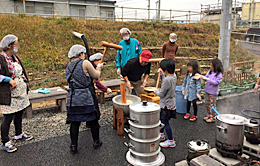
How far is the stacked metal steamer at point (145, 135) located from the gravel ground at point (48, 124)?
7.43 feet

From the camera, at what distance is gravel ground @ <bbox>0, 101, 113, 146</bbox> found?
4.30 m

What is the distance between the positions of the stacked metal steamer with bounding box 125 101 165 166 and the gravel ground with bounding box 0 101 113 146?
2265 mm

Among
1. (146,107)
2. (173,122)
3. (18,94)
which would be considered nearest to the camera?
(146,107)

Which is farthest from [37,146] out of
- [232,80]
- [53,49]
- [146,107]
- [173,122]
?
[232,80]

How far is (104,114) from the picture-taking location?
18.0ft

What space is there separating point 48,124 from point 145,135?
3.10 m

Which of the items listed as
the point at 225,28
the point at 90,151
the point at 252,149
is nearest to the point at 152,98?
the point at 90,151

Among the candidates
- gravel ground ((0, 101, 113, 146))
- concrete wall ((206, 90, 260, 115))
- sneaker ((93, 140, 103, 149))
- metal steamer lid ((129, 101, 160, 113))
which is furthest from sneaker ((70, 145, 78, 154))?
concrete wall ((206, 90, 260, 115))

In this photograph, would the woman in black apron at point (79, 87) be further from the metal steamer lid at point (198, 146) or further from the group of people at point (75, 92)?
the metal steamer lid at point (198, 146)

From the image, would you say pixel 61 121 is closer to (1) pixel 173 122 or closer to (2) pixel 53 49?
(1) pixel 173 122

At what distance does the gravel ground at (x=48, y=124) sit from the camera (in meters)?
4.30

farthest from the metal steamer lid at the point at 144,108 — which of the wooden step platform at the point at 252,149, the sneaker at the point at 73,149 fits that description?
the wooden step platform at the point at 252,149

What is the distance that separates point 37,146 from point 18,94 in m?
1.06

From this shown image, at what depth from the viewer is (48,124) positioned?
481 centimetres
